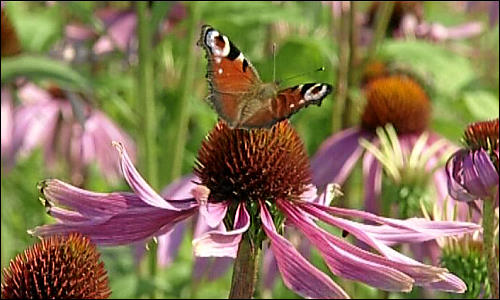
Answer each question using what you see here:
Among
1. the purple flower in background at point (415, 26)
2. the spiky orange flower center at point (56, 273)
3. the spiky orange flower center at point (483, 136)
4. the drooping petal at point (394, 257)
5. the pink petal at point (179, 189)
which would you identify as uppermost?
the purple flower in background at point (415, 26)

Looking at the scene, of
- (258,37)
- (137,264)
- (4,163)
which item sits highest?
(258,37)

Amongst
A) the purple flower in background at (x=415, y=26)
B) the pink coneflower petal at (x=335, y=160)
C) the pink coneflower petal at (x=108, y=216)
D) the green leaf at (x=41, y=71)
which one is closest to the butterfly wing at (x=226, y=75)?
the pink coneflower petal at (x=108, y=216)

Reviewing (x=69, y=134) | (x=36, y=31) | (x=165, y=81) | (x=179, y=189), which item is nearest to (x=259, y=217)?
(x=179, y=189)

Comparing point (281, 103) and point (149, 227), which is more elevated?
point (281, 103)

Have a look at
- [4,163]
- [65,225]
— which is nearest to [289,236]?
[4,163]

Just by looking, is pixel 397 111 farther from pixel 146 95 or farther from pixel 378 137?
pixel 146 95

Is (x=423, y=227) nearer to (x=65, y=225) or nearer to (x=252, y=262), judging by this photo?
(x=252, y=262)

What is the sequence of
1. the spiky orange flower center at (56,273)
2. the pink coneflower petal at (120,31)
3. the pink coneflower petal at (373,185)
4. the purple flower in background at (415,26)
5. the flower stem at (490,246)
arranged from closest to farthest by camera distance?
1. the spiky orange flower center at (56,273)
2. the flower stem at (490,246)
3. the pink coneflower petal at (373,185)
4. the pink coneflower petal at (120,31)
5. the purple flower in background at (415,26)

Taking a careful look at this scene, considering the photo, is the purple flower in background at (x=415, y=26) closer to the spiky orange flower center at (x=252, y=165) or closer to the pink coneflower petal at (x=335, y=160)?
the pink coneflower petal at (x=335, y=160)
